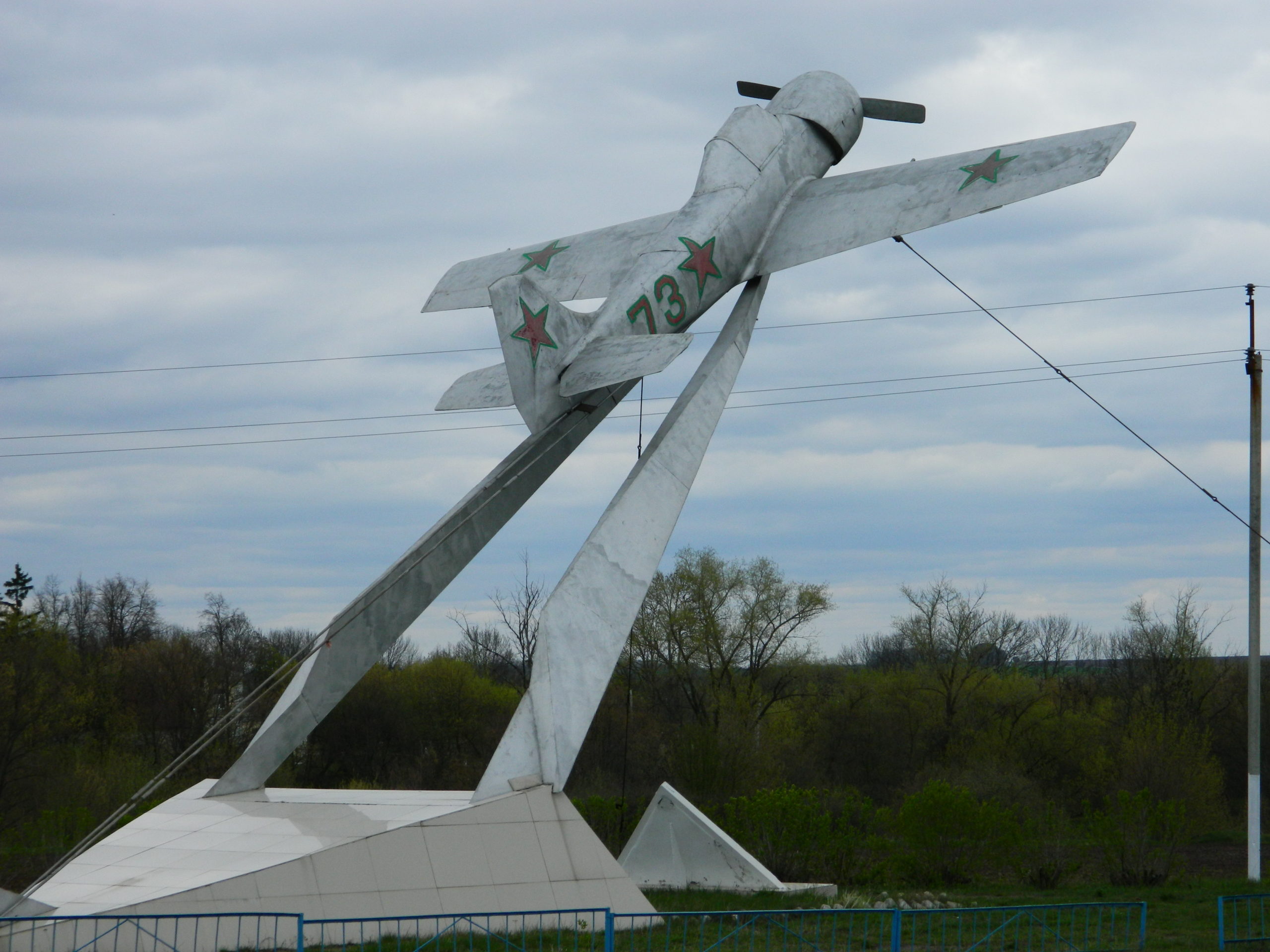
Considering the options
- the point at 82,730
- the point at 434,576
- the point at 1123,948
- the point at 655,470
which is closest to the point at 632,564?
the point at 655,470

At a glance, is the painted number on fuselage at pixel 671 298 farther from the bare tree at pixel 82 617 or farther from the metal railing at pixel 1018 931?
the bare tree at pixel 82 617

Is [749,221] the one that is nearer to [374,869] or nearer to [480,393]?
[480,393]

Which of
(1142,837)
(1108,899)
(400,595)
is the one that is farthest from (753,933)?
(1142,837)

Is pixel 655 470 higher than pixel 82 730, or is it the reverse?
pixel 655 470

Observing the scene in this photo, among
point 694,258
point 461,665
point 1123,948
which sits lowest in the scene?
point 1123,948

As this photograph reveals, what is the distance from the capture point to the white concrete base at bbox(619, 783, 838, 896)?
524 inches

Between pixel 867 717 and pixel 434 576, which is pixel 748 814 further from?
pixel 867 717

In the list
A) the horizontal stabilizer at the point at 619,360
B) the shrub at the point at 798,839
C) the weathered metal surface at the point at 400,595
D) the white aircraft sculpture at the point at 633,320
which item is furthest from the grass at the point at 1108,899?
the horizontal stabilizer at the point at 619,360

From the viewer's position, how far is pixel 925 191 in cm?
1471

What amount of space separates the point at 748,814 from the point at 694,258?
7.73m

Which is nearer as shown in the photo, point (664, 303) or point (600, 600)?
point (600, 600)

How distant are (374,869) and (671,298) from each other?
6941mm

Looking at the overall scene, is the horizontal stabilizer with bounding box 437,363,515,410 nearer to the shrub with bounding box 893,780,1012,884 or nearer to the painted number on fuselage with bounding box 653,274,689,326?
the painted number on fuselage with bounding box 653,274,689,326

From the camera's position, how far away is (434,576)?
1317 centimetres
